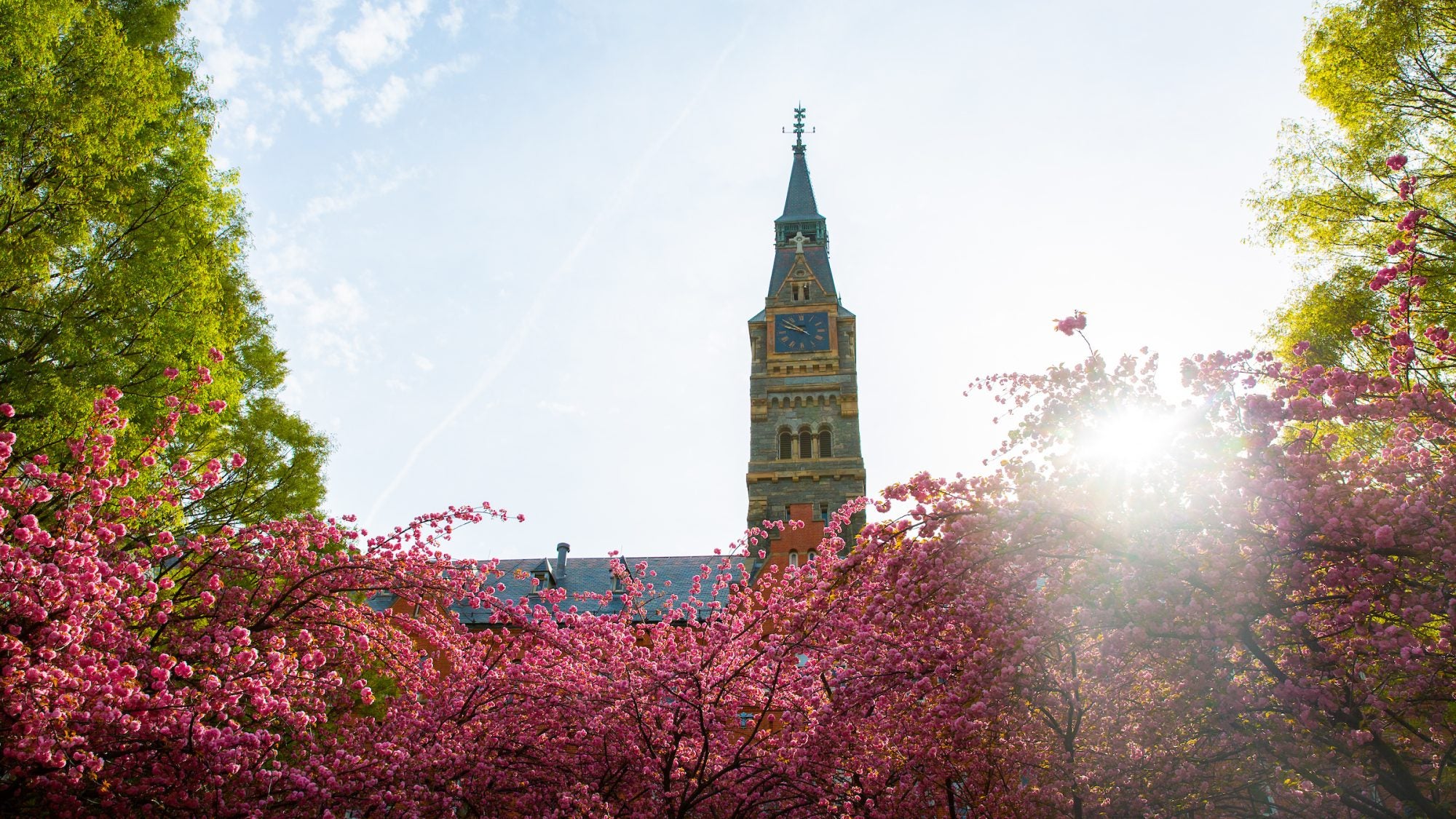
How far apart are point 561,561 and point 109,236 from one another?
85.5 ft

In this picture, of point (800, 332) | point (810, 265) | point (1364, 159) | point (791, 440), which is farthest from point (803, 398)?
point (1364, 159)

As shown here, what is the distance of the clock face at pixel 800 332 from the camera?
35.7m

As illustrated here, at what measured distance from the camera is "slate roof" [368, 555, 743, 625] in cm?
3052

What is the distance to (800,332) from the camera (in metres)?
36.2

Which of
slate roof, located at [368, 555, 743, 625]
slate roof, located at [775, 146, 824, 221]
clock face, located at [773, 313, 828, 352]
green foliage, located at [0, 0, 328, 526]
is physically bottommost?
slate roof, located at [368, 555, 743, 625]

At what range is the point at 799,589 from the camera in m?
10.8

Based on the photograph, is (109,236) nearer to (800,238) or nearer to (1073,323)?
(1073,323)

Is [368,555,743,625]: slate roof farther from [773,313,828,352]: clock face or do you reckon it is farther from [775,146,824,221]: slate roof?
[775,146,824,221]: slate roof

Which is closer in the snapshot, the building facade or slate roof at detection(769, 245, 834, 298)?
the building facade

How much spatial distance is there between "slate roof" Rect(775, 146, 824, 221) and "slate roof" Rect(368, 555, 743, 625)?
1631 centimetres

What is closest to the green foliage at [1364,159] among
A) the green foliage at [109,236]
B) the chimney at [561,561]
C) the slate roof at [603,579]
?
the green foliage at [109,236]

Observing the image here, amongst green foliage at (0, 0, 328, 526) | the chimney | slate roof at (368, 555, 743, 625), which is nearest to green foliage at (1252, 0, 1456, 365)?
green foliage at (0, 0, 328, 526)

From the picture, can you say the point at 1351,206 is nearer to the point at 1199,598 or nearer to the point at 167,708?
the point at 1199,598

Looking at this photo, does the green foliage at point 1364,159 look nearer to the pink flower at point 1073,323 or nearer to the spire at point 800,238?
the pink flower at point 1073,323
